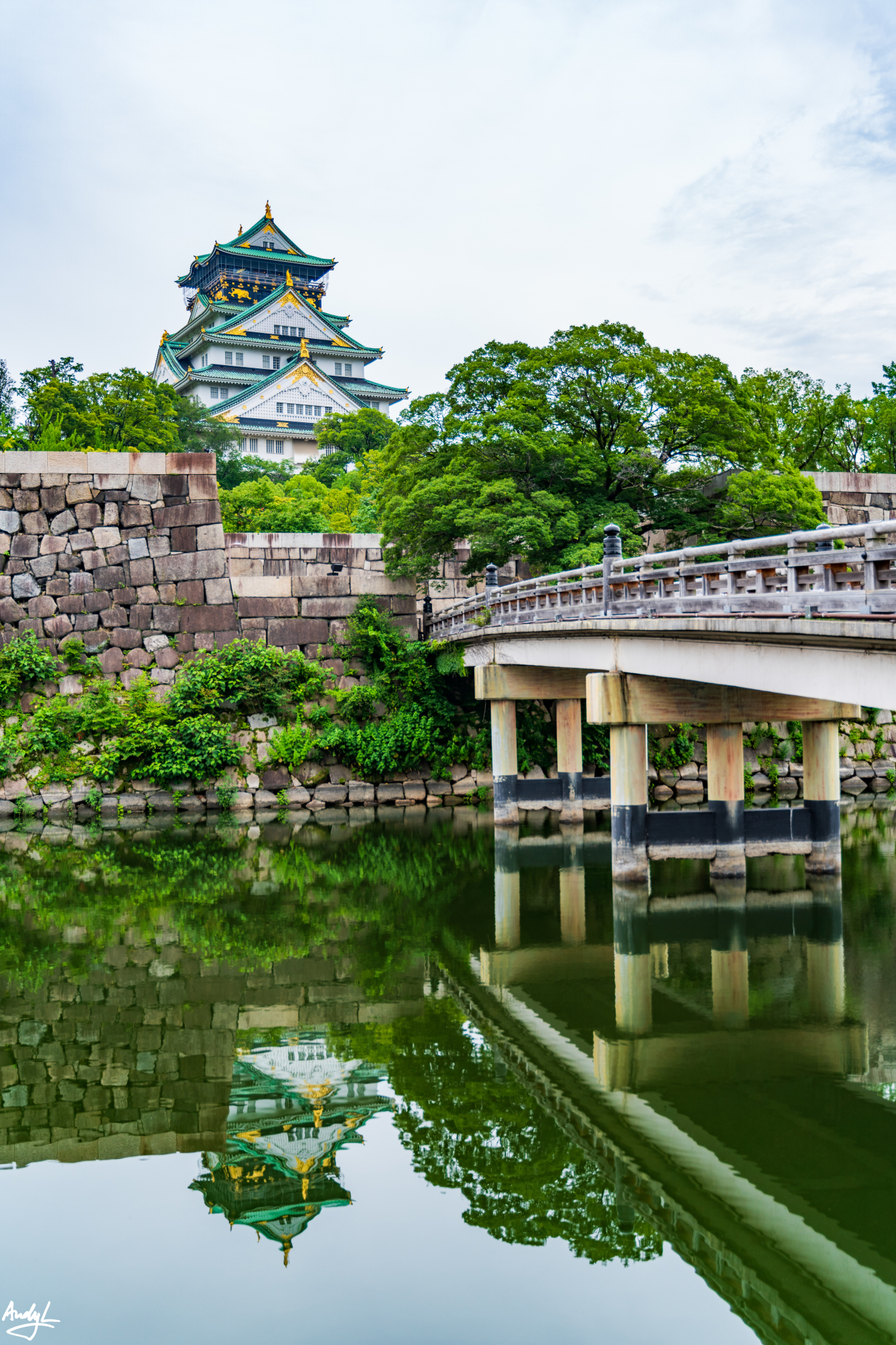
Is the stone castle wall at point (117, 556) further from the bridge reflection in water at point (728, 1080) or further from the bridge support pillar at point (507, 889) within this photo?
the bridge reflection in water at point (728, 1080)

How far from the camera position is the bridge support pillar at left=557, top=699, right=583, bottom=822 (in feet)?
67.4

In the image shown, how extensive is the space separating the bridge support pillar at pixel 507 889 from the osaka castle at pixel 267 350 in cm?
4048

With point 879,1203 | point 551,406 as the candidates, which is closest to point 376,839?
point 551,406

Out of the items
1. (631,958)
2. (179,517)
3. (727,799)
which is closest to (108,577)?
(179,517)

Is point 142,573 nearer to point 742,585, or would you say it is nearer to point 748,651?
point 748,651

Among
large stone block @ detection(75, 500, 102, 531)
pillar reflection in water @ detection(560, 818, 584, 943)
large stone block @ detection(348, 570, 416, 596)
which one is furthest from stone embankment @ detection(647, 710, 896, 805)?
large stone block @ detection(75, 500, 102, 531)

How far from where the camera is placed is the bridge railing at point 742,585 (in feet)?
28.7

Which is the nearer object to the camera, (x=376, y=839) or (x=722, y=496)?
(x=376, y=839)

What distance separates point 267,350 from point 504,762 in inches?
1865

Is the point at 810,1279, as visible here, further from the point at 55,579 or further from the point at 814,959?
the point at 55,579

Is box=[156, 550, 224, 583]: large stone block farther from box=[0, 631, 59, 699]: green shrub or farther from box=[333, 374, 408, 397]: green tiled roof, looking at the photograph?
box=[333, 374, 408, 397]: green tiled roof

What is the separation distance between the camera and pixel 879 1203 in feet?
20.8

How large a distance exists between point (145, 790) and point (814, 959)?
16267 millimetres

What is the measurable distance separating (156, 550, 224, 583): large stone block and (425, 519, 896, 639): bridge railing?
9.64m
